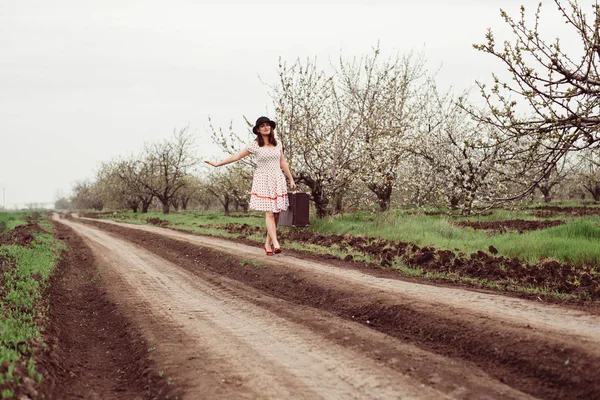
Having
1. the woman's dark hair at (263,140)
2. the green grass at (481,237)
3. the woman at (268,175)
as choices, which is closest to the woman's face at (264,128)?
the woman at (268,175)

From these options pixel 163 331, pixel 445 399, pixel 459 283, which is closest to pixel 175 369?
pixel 163 331

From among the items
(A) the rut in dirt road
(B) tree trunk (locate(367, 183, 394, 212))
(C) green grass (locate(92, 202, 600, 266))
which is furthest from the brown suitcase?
(A) the rut in dirt road

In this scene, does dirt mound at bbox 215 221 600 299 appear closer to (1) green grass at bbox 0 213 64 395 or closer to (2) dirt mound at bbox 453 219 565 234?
(2) dirt mound at bbox 453 219 565 234

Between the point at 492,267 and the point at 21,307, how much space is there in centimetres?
774

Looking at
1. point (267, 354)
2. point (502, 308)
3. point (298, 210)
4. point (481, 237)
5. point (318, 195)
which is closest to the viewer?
point (267, 354)

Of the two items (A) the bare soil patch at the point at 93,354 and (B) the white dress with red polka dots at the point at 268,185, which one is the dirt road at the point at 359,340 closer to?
(A) the bare soil patch at the point at 93,354

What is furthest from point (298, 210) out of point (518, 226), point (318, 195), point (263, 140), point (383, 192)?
point (383, 192)

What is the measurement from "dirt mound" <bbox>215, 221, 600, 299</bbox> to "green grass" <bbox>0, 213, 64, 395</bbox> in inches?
253

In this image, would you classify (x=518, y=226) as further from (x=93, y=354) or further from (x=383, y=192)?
(x=93, y=354)

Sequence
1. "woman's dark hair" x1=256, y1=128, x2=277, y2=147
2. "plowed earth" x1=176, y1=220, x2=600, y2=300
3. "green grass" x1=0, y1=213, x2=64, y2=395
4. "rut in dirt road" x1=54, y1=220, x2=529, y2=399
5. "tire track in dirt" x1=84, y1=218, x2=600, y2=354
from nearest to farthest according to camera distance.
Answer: "rut in dirt road" x1=54, y1=220, x2=529, y2=399, "green grass" x1=0, y1=213, x2=64, y2=395, "tire track in dirt" x1=84, y1=218, x2=600, y2=354, "plowed earth" x1=176, y1=220, x2=600, y2=300, "woman's dark hair" x1=256, y1=128, x2=277, y2=147

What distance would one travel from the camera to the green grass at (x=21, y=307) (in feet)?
14.0

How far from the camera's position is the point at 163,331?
5762 mm

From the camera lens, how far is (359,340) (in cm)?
506

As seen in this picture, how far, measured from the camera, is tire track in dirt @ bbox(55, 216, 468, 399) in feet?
12.4
